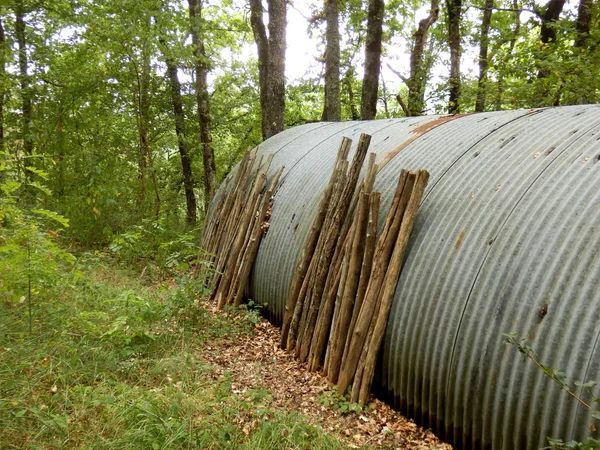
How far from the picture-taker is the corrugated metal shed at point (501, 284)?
2.64 meters

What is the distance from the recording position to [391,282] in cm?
377

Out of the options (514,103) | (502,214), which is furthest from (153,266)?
(514,103)

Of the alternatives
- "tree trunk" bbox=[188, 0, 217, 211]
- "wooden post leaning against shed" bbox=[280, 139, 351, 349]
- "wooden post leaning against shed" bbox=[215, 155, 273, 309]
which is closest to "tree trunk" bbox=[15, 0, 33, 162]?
"tree trunk" bbox=[188, 0, 217, 211]

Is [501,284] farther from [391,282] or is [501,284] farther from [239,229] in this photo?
[239,229]

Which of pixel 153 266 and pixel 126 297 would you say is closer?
pixel 126 297

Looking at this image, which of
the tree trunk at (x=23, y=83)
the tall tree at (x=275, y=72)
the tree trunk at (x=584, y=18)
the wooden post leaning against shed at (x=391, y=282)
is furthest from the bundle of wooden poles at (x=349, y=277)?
the tree trunk at (x=23, y=83)

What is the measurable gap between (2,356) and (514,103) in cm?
907

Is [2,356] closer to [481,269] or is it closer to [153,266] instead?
[481,269]

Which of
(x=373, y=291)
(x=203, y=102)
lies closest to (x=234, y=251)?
(x=373, y=291)

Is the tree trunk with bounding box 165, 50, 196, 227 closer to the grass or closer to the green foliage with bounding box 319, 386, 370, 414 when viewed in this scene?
the grass

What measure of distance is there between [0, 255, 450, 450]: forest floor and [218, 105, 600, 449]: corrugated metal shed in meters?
0.49

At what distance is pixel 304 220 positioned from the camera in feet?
18.5

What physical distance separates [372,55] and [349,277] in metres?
7.39

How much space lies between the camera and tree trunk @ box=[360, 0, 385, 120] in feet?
31.3
